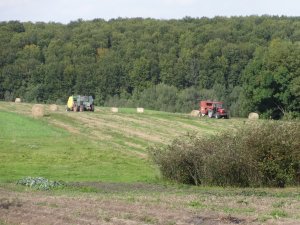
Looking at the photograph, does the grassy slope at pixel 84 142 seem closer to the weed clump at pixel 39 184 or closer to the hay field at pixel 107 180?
the hay field at pixel 107 180

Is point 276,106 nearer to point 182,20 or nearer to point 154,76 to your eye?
point 154,76

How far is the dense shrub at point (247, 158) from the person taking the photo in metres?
30.2

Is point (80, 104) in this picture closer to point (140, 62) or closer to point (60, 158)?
point (60, 158)

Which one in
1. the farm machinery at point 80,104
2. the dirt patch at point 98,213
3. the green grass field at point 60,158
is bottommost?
the green grass field at point 60,158

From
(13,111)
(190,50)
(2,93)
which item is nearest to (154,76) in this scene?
(190,50)

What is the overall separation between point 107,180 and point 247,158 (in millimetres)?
6469

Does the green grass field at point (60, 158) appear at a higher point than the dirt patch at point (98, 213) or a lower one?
lower

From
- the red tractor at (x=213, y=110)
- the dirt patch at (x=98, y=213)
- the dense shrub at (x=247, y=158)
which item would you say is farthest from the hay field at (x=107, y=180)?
the red tractor at (x=213, y=110)

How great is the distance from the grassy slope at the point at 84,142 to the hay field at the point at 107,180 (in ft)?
0.16

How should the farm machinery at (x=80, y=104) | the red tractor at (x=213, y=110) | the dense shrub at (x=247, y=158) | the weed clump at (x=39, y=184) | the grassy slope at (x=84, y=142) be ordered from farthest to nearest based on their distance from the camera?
1. the red tractor at (x=213, y=110)
2. the farm machinery at (x=80, y=104)
3. the grassy slope at (x=84, y=142)
4. the dense shrub at (x=247, y=158)
5. the weed clump at (x=39, y=184)

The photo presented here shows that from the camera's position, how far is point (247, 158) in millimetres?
30219

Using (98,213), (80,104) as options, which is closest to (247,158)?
(98,213)

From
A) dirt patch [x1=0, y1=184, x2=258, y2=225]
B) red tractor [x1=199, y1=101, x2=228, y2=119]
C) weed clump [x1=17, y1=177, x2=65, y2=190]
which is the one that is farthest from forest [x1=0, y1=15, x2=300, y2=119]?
dirt patch [x1=0, y1=184, x2=258, y2=225]

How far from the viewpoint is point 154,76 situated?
118m
